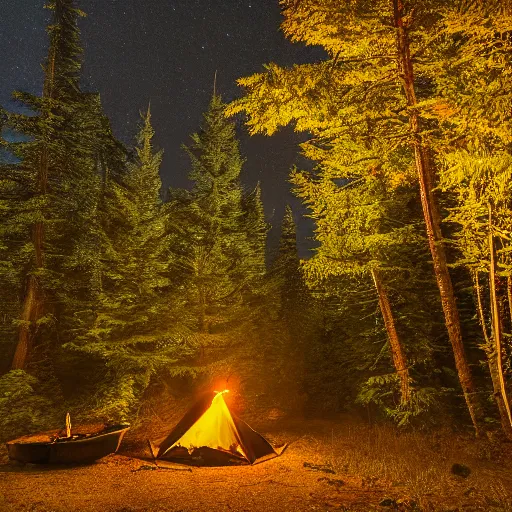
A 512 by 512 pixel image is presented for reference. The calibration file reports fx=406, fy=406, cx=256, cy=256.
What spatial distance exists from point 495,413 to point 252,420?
30.3 ft

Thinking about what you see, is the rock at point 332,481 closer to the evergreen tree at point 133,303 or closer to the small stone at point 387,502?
the small stone at point 387,502

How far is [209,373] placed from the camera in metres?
18.8

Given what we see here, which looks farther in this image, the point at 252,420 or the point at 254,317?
the point at 254,317

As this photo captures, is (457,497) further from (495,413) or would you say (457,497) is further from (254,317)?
(254,317)

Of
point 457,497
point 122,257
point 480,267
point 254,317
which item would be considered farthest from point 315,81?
point 254,317

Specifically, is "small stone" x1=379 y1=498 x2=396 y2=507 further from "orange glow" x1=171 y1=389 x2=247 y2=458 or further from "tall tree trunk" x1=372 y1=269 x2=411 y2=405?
"tall tree trunk" x1=372 y1=269 x2=411 y2=405

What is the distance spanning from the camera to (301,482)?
8.68m

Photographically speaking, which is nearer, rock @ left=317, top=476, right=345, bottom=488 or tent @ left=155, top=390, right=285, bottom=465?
rock @ left=317, top=476, right=345, bottom=488

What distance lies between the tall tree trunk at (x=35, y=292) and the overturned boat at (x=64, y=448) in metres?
6.96

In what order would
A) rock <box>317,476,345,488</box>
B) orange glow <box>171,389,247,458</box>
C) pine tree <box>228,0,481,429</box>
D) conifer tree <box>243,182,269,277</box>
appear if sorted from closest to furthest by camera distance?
rock <box>317,476,345,488</box>, pine tree <box>228,0,481,429</box>, orange glow <box>171,389,247,458</box>, conifer tree <box>243,182,269,277</box>

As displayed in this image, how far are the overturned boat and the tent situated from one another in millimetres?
1391

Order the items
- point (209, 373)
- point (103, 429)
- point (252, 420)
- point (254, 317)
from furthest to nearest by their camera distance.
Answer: point (254, 317) → point (209, 373) → point (252, 420) → point (103, 429)

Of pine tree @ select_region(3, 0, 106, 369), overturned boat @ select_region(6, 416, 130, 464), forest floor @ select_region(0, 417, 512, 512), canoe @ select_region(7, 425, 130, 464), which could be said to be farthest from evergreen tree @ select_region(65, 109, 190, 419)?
canoe @ select_region(7, 425, 130, 464)

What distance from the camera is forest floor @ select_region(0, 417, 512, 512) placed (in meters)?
7.20
